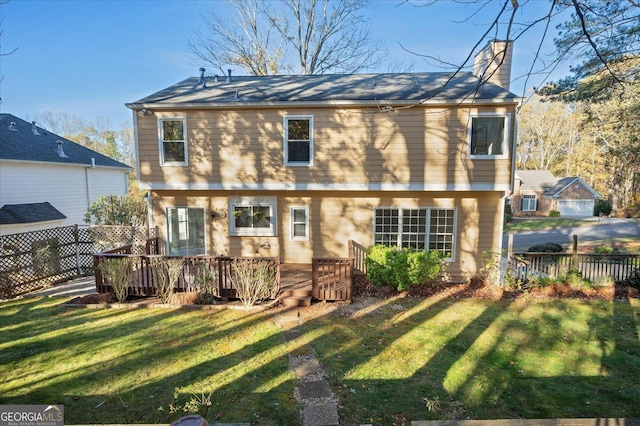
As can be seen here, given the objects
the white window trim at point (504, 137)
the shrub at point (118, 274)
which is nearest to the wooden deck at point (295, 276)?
the shrub at point (118, 274)

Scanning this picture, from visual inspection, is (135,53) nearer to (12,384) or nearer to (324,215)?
(324,215)

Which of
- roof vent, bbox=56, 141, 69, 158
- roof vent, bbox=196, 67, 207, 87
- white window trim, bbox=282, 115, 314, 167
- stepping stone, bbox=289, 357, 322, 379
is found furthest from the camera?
roof vent, bbox=56, 141, 69, 158

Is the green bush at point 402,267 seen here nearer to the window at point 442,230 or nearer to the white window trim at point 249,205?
the window at point 442,230

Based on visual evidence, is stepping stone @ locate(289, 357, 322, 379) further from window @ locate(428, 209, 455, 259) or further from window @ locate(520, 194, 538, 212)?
window @ locate(520, 194, 538, 212)

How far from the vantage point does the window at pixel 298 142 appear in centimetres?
929

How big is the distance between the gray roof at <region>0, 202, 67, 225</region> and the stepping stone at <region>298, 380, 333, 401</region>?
15.3 m

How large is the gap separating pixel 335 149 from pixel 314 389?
21.6 ft

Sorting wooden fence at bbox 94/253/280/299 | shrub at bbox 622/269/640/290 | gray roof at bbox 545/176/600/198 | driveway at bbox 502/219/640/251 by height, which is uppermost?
gray roof at bbox 545/176/600/198

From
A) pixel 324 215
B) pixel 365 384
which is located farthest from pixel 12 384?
pixel 324 215

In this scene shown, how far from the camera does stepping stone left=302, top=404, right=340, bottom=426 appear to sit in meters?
3.52

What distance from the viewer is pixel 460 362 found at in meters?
4.94

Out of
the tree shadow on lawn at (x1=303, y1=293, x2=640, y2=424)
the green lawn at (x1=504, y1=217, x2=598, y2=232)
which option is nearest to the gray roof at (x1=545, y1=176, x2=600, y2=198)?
the green lawn at (x1=504, y1=217, x2=598, y2=232)

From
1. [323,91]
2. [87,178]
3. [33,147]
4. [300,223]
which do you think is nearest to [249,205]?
[300,223]

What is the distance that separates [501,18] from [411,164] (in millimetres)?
6067
